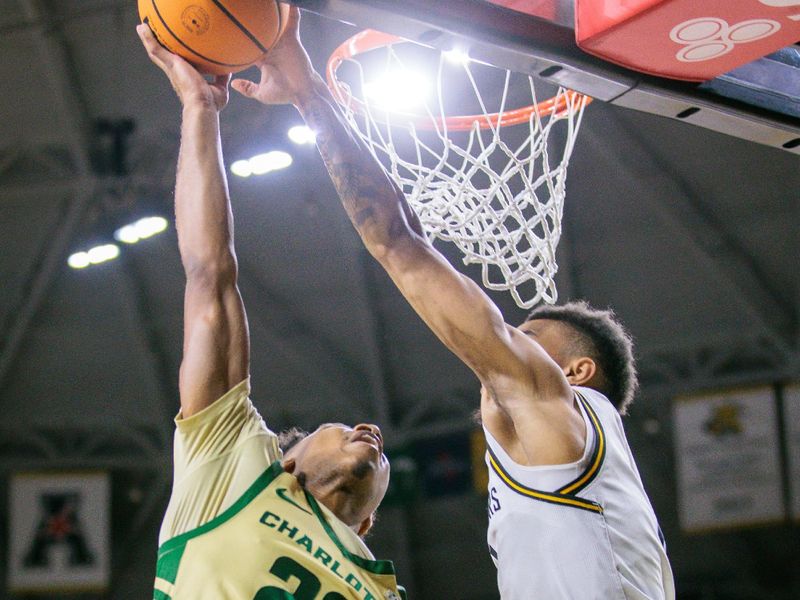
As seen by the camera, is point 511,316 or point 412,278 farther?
point 511,316

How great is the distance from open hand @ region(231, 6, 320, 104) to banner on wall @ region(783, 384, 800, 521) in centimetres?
662

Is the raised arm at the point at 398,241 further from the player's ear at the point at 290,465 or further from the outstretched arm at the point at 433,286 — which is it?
the player's ear at the point at 290,465

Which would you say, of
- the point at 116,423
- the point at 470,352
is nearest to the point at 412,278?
the point at 470,352

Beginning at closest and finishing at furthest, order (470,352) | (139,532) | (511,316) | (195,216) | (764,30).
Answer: (764,30), (470,352), (195,216), (511,316), (139,532)

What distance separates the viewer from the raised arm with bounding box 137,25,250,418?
2693 millimetres

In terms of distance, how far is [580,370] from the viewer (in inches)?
119

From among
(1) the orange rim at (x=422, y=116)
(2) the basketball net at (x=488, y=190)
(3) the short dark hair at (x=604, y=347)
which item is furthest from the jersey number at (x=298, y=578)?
(1) the orange rim at (x=422, y=116)

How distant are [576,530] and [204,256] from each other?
1.07 metres

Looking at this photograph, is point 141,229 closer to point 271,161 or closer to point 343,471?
point 271,161

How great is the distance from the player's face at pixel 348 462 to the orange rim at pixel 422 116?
107cm

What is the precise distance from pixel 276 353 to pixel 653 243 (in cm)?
314

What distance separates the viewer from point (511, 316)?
866 cm

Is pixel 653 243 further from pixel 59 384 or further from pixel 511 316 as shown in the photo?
pixel 59 384

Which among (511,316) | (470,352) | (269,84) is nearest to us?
(470,352)
